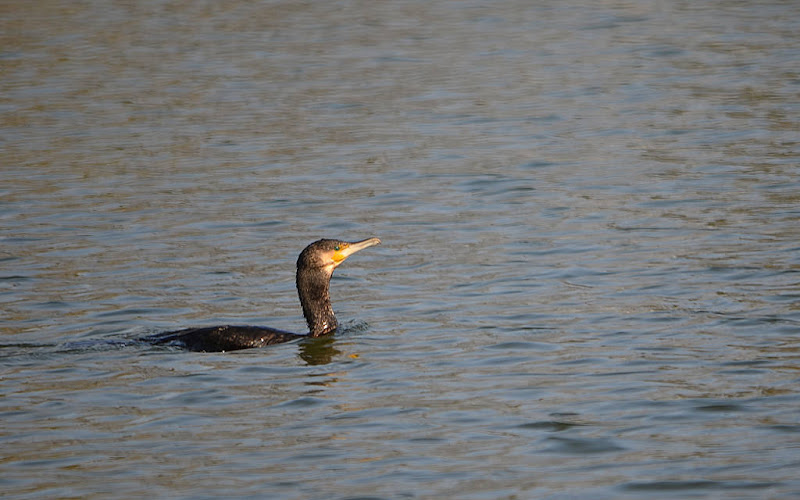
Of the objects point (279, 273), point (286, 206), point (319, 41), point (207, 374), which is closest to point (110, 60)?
point (319, 41)

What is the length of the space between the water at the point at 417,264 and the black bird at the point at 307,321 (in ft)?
0.43

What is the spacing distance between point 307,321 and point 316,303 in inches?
7.6

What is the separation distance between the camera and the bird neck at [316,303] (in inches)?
430

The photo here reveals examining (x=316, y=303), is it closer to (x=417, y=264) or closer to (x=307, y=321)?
(x=307, y=321)

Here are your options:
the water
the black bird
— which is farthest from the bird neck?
the water

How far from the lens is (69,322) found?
1149cm

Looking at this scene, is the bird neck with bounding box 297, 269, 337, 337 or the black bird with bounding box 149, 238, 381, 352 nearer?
the black bird with bounding box 149, 238, 381, 352

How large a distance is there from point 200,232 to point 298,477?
7.46 m

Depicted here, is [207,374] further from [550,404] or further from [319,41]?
[319,41]

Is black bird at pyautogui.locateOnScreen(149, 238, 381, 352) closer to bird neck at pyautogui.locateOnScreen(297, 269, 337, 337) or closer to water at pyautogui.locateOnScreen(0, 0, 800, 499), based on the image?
bird neck at pyautogui.locateOnScreen(297, 269, 337, 337)

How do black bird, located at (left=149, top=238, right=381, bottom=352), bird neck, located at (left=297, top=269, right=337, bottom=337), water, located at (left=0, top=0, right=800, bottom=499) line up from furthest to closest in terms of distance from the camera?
bird neck, located at (left=297, top=269, right=337, bottom=337) < black bird, located at (left=149, top=238, right=381, bottom=352) < water, located at (left=0, top=0, right=800, bottom=499)

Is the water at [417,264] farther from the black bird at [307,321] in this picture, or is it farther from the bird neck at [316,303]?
the bird neck at [316,303]

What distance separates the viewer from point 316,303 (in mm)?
10930

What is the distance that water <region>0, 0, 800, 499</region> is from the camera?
7.91 metres
